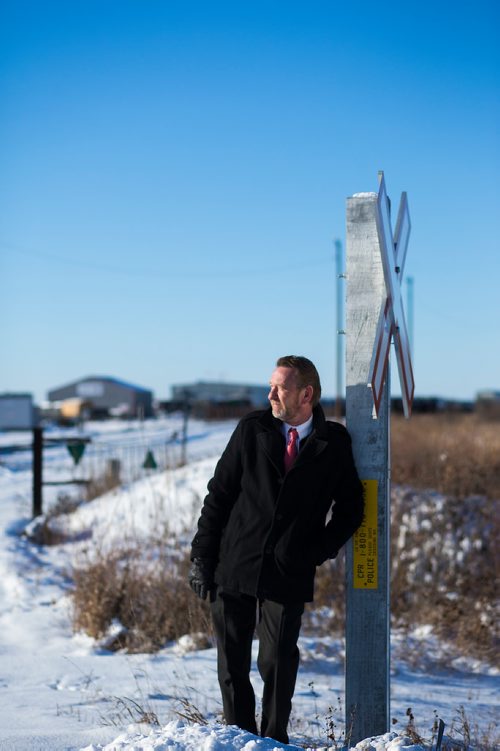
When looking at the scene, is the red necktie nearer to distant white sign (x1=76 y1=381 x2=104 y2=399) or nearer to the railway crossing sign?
the railway crossing sign

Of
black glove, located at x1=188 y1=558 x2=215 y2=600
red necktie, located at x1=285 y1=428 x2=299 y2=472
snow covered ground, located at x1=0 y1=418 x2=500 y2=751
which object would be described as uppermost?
red necktie, located at x1=285 y1=428 x2=299 y2=472

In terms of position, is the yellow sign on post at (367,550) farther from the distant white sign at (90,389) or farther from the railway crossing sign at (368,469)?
the distant white sign at (90,389)

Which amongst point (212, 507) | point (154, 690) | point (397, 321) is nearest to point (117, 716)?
point (154, 690)

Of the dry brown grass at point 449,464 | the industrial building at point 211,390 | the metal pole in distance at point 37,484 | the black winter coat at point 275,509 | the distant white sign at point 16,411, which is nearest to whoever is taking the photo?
the black winter coat at point 275,509

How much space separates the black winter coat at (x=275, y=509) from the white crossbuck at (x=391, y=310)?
0.31 metres

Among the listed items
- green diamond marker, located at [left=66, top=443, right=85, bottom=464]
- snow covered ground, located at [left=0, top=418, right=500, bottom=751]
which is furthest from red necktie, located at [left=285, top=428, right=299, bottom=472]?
green diamond marker, located at [left=66, top=443, right=85, bottom=464]

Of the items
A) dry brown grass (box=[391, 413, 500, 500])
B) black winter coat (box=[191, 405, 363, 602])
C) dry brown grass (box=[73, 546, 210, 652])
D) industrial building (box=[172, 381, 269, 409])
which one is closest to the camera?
black winter coat (box=[191, 405, 363, 602])

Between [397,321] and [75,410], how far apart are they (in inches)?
1774

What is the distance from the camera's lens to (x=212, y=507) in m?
3.65

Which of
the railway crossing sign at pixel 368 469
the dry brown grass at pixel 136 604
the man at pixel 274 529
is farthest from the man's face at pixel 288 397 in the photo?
the dry brown grass at pixel 136 604

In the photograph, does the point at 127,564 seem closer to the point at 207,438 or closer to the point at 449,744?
the point at 449,744

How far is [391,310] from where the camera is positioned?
379 centimetres

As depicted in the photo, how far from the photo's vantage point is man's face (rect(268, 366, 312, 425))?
3.54 metres

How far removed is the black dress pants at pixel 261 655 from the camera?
3.55 metres
